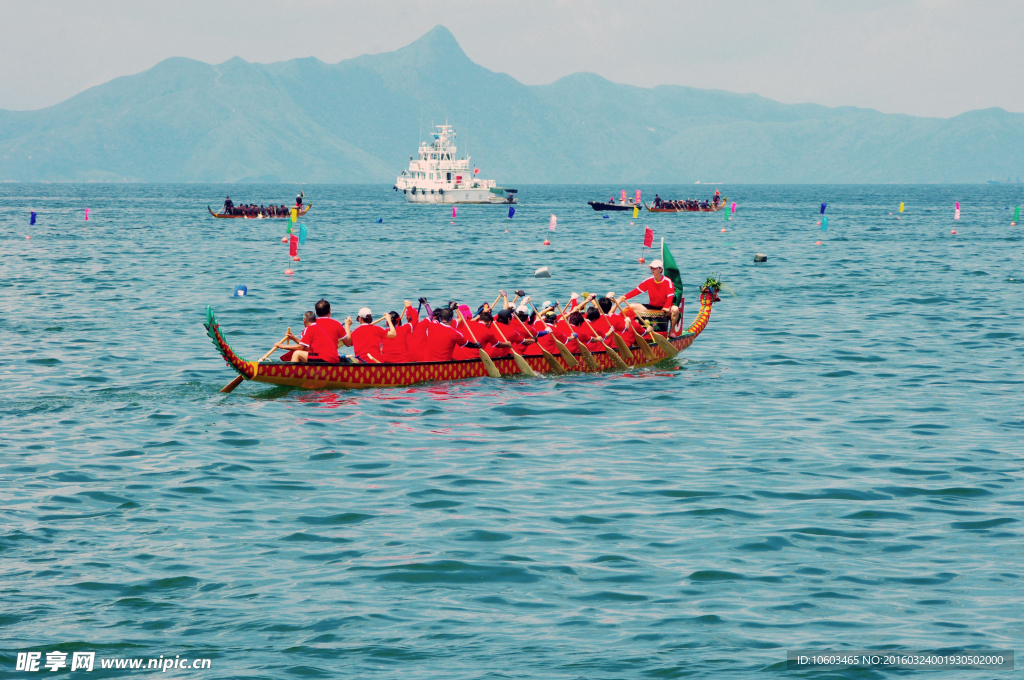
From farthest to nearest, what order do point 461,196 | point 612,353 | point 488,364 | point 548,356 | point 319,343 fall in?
point 461,196 → point 612,353 → point 548,356 → point 488,364 → point 319,343

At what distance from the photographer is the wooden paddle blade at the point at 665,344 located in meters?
23.7

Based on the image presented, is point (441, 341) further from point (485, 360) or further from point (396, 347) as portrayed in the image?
point (485, 360)

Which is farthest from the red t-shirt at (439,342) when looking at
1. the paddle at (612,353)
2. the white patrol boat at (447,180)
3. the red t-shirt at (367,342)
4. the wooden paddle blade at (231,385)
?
the white patrol boat at (447,180)

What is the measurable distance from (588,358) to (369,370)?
5004 mm

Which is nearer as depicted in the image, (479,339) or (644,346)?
(479,339)

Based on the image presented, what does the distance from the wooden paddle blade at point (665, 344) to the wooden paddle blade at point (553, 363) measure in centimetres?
272

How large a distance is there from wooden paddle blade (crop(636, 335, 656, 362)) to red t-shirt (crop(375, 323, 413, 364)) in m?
5.66

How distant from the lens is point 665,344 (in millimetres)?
23906

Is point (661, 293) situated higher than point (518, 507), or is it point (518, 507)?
point (661, 293)

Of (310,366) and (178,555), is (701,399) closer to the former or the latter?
(310,366)

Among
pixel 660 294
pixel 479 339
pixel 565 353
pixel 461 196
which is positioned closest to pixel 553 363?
pixel 565 353

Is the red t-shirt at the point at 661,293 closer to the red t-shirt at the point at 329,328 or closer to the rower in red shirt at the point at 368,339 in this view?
the rower in red shirt at the point at 368,339

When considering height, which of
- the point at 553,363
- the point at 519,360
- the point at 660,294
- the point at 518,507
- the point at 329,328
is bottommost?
the point at 518,507

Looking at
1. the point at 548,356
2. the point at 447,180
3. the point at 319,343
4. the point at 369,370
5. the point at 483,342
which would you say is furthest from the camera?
the point at 447,180
